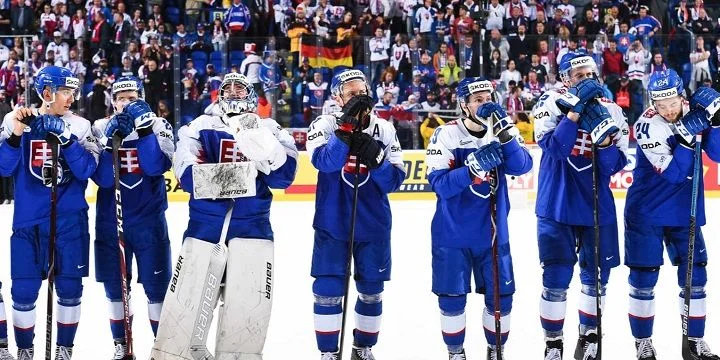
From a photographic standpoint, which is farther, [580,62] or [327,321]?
[580,62]

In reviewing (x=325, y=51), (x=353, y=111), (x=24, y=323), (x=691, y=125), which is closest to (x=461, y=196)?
(x=353, y=111)

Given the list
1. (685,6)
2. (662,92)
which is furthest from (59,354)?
(685,6)

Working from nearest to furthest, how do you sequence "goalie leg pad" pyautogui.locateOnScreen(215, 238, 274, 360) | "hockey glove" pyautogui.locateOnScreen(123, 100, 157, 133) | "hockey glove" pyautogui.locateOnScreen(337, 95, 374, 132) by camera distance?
"goalie leg pad" pyautogui.locateOnScreen(215, 238, 274, 360) < "hockey glove" pyautogui.locateOnScreen(337, 95, 374, 132) < "hockey glove" pyautogui.locateOnScreen(123, 100, 157, 133)

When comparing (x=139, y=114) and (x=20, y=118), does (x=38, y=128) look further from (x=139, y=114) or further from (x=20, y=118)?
(x=139, y=114)

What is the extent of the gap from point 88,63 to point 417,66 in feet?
13.4

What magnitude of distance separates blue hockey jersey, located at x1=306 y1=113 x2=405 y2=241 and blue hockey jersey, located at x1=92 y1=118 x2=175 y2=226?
2.23 ft

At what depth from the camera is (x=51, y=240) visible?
16.6ft

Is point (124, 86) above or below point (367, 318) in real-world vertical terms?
above

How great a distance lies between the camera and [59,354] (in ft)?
17.4

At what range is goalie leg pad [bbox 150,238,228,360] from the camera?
187 inches

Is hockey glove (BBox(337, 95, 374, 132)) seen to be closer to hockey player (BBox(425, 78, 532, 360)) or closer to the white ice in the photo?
hockey player (BBox(425, 78, 532, 360))

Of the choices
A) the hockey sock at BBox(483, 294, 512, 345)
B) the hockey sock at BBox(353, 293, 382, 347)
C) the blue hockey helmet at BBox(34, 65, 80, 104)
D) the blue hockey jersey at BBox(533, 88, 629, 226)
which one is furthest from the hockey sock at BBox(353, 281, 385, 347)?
the blue hockey helmet at BBox(34, 65, 80, 104)

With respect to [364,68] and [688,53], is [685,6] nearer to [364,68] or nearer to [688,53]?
A: [688,53]

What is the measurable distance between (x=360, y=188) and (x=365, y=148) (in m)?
0.38
